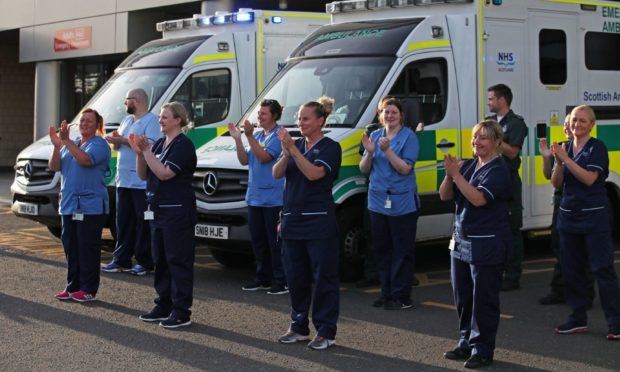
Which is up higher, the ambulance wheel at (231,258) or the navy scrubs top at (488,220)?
the navy scrubs top at (488,220)

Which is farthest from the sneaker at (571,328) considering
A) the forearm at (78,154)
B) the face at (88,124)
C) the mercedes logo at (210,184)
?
the face at (88,124)

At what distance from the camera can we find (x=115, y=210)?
11.4m

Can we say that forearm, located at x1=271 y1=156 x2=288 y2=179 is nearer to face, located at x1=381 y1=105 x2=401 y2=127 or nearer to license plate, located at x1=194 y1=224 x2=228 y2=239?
face, located at x1=381 y1=105 x2=401 y2=127

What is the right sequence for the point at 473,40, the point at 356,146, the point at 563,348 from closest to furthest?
the point at 563,348 < the point at 356,146 < the point at 473,40

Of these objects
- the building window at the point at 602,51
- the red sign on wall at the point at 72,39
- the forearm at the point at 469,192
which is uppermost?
the red sign on wall at the point at 72,39

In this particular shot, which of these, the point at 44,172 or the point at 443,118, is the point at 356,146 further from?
the point at 44,172

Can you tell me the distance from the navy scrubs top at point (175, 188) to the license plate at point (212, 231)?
180cm

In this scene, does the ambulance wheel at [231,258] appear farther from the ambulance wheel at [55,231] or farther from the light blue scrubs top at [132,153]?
the ambulance wheel at [55,231]

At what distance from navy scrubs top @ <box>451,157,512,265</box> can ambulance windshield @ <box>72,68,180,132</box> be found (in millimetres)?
5897

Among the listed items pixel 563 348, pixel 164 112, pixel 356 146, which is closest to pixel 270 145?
pixel 356 146

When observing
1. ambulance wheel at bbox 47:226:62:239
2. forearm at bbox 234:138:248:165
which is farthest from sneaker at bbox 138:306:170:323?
ambulance wheel at bbox 47:226:62:239

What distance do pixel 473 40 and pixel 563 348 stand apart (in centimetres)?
383

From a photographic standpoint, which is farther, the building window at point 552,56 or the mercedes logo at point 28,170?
the mercedes logo at point 28,170

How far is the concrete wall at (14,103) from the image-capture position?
31750 millimetres
